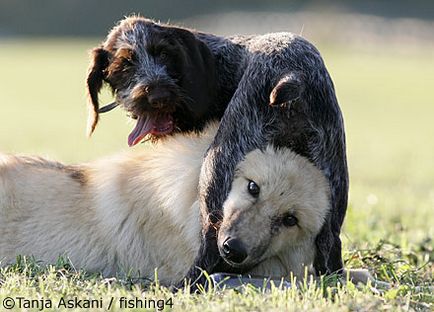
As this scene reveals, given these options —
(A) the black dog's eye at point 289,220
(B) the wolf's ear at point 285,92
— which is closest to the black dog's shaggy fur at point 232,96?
(B) the wolf's ear at point 285,92

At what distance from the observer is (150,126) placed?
18.8ft

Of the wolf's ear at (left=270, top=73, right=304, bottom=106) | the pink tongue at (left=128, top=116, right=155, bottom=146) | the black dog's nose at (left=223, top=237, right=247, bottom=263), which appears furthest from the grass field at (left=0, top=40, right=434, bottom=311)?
the wolf's ear at (left=270, top=73, right=304, bottom=106)

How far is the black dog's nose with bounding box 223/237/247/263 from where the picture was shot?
4832 mm

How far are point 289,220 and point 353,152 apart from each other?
11301 millimetres

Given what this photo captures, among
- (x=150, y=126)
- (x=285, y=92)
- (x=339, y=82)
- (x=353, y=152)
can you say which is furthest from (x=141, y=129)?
(x=339, y=82)

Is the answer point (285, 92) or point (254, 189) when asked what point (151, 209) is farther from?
point (285, 92)

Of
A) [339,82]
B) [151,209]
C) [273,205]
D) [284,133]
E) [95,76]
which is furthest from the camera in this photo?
[339,82]

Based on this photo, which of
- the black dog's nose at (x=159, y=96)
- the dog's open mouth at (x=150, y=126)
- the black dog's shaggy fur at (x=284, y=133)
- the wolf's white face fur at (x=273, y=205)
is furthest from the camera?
the dog's open mouth at (x=150, y=126)

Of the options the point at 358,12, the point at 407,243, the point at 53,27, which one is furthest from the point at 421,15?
the point at 407,243

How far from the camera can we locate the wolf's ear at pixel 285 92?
197 inches

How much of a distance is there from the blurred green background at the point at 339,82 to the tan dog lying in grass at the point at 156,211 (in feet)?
2.23

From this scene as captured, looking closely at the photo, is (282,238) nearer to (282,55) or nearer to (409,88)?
(282,55)

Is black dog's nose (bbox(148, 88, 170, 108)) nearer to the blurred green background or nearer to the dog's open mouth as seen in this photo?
the dog's open mouth

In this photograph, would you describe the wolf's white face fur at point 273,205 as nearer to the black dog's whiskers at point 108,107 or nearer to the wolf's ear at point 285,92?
the wolf's ear at point 285,92
